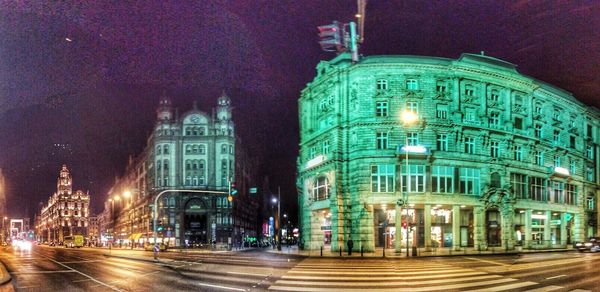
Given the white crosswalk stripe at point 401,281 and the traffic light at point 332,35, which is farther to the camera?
the white crosswalk stripe at point 401,281

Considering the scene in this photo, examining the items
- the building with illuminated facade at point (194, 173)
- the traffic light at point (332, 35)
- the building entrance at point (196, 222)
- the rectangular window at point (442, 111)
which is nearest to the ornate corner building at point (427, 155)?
the rectangular window at point (442, 111)

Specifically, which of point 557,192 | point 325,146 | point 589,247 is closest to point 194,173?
point 325,146

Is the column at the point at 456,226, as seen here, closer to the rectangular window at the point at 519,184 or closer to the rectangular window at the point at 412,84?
the rectangular window at the point at 519,184

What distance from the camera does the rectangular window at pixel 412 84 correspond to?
58.2 metres

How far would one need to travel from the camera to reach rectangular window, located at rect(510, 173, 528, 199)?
211 ft

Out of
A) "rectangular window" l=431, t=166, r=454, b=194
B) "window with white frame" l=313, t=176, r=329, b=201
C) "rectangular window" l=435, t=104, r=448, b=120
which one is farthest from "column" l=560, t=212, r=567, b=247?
"window with white frame" l=313, t=176, r=329, b=201

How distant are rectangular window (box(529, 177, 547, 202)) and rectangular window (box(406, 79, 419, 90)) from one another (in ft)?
70.9

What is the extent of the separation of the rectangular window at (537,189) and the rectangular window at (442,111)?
1721 cm

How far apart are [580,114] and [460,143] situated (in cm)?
2994

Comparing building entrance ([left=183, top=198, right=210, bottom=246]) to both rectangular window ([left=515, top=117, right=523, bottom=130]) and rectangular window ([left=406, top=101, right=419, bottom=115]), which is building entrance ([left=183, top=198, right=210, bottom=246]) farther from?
rectangular window ([left=515, top=117, right=523, bottom=130])

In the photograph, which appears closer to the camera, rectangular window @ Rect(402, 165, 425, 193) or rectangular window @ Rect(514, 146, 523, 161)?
rectangular window @ Rect(402, 165, 425, 193)

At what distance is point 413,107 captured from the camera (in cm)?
5772

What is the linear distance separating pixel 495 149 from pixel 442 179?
9285mm

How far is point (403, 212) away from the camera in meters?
57.4
